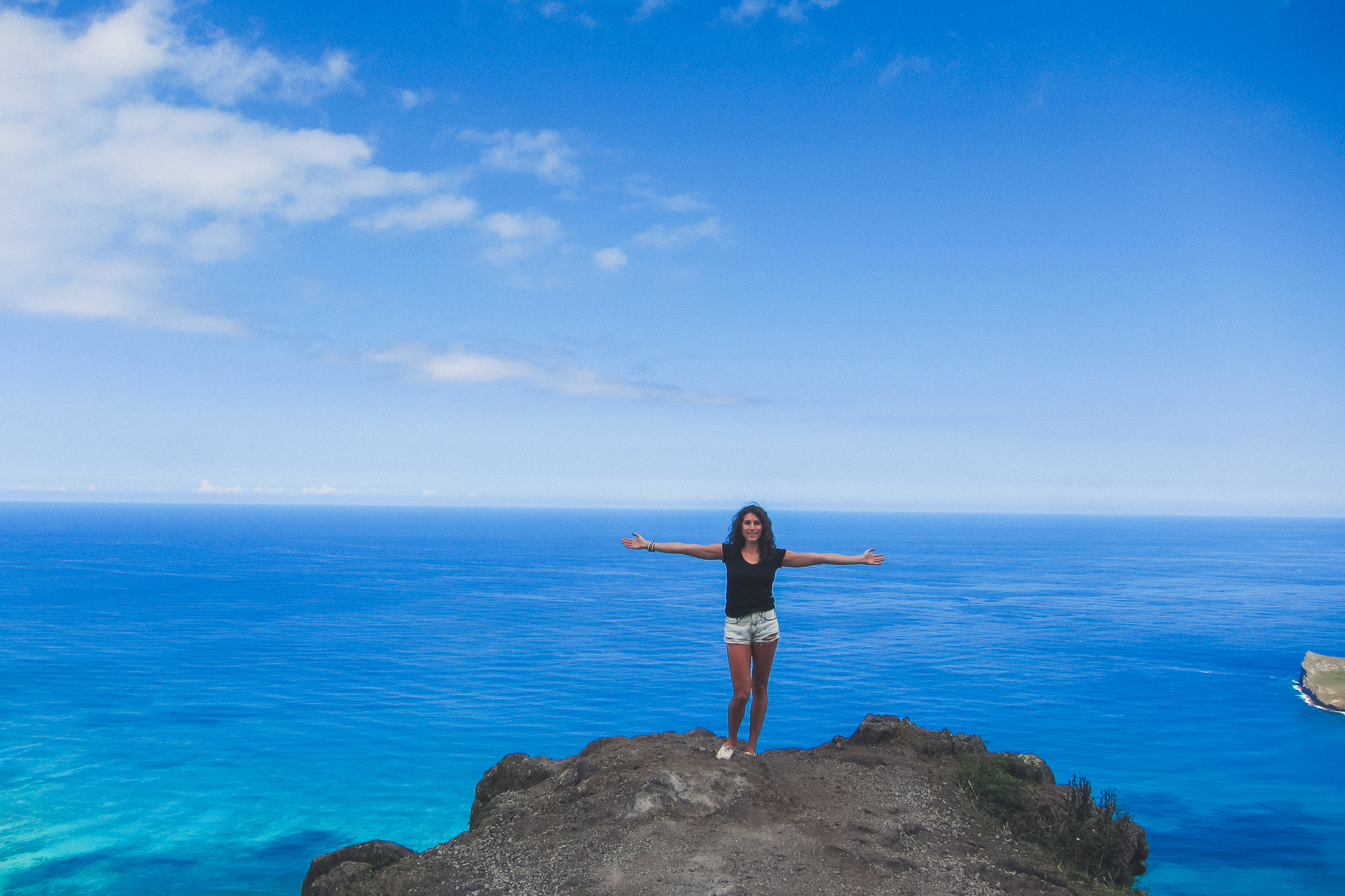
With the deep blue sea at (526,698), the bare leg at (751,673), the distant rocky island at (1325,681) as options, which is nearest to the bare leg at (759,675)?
the bare leg at (751,673)

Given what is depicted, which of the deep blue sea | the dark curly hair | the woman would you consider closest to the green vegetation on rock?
the woman

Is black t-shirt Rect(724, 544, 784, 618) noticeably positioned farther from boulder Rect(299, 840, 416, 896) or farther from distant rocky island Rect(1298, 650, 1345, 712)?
distant rocky island Rect(1298, 650, 1345, 712)

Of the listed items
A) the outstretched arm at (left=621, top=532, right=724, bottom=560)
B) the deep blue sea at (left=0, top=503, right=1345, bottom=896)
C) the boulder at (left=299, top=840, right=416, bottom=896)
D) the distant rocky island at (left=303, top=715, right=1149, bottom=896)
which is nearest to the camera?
the distant rocky island at (left=303, top=715, right=1149, bottom=896)

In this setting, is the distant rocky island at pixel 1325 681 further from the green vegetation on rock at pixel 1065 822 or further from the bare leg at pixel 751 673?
the bare leg at pixel 751 673

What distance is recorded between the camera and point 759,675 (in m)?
11.3

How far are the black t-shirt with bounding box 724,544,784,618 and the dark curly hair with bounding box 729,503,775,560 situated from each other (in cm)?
8

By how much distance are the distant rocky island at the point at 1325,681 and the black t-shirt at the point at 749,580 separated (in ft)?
174

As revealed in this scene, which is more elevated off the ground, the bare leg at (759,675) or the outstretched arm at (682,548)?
the outstretched arm at (682,548)

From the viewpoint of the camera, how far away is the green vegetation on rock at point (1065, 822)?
10906mm

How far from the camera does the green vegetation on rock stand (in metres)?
10.9

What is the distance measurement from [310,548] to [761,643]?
551 feet

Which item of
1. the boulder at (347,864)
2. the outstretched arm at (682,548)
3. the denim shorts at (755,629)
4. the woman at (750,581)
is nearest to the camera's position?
the boulder at (347,864)

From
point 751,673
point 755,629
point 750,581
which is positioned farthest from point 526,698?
point 750,581

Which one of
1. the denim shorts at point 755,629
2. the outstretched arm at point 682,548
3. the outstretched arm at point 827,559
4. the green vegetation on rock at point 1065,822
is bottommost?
the green vegetation on rock at point 1065,822
